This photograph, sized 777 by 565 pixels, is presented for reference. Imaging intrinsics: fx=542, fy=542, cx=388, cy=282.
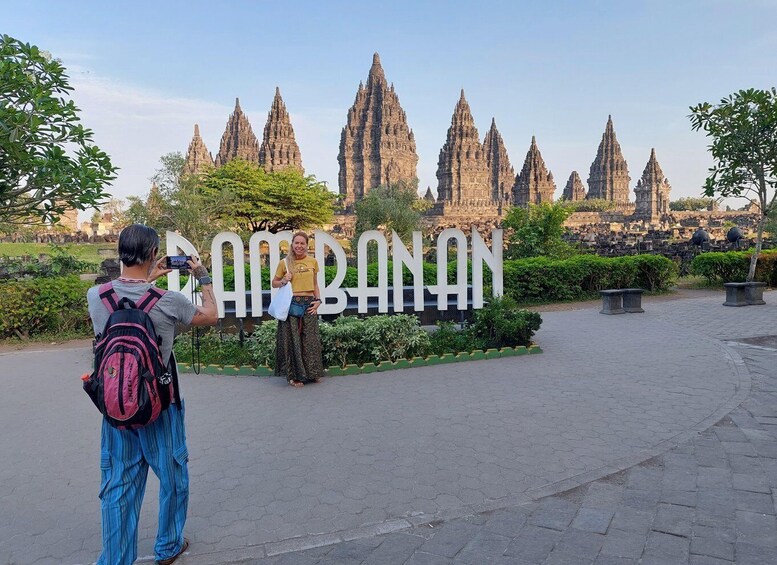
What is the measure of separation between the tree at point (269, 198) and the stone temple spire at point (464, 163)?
146 ft

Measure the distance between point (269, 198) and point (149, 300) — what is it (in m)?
29.2

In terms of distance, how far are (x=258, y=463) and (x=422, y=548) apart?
1572 mm

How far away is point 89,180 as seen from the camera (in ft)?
28.3

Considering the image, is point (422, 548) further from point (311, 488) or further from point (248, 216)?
point (248, 216)

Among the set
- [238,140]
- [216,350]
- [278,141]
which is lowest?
[216,350]

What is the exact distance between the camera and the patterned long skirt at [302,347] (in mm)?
5855

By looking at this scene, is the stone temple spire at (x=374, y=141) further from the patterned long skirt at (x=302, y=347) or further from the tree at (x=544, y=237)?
the patterned long skirt at (x=302, y=347)

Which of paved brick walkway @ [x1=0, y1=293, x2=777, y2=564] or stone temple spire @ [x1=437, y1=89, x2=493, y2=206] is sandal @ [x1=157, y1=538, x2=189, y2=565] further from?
stone temple spire @ [x1=437, y1=89, x2=493, y2=206]

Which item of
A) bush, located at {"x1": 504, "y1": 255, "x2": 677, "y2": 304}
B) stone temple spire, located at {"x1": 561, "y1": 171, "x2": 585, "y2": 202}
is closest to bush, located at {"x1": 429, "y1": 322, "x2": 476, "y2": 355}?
bush, located at {"x1": 504, "y1": 255, "x2": 677, "y2": 304}

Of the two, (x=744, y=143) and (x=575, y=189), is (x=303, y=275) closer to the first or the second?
(x=744, y=143)

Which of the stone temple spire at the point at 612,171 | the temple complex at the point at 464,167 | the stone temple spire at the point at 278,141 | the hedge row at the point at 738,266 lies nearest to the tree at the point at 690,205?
the stone temple spire at the point at 612,171

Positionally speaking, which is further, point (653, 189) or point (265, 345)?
point (653, 189)

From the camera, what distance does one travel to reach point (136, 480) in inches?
98.3

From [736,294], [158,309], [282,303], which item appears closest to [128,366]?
[158,309]
